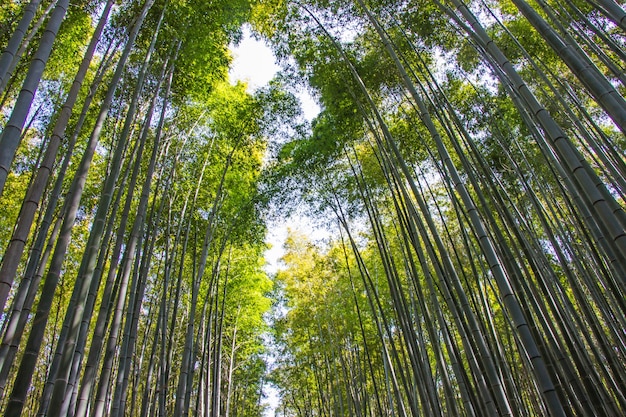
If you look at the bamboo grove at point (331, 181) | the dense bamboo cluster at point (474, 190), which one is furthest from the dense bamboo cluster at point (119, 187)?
the dense bamboo cluster at point (474, 190)

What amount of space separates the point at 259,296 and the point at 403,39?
19.9 feet

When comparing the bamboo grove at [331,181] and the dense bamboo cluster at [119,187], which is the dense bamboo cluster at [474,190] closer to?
the bamboo grove at [331,181]

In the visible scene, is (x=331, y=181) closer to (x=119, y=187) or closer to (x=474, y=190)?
(x=474, y=190)

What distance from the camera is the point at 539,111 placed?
1909mm

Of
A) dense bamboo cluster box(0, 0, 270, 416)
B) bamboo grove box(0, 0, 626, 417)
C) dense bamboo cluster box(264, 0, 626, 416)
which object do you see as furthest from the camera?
bamboo grove box(0, 0, 626, 417)

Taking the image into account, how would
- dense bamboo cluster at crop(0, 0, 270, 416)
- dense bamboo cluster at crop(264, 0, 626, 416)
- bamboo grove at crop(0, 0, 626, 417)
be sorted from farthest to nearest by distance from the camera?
bamboo grove at crop(0, 0, 626, 417) → dense bamboo cluster at crop(264, 0, 626, 416) → dense bamboo cluster at crop(0, 0, 270, 416)

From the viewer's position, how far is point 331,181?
6.89 metres

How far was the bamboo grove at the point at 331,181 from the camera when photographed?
2.32 m

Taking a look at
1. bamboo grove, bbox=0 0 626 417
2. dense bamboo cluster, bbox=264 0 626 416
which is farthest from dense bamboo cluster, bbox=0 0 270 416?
dense bamboo cluster, bbox=264 0 626 416

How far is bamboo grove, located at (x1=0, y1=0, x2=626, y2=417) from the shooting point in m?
2.32

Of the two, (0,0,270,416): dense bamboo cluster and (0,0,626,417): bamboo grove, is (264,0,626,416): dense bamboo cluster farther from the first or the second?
(0,0,270,416): dense bamboo cluster

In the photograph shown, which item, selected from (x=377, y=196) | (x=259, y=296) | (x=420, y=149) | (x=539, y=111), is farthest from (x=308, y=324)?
(x=539, y=111)

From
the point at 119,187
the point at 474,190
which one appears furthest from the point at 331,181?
the point at 119,187

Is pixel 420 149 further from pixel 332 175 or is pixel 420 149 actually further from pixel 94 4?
pixel 94 4
